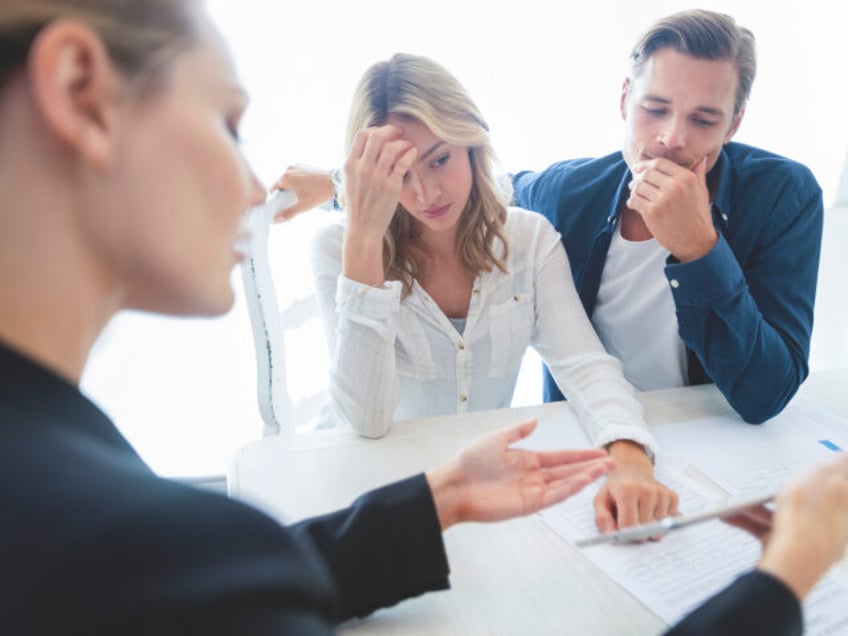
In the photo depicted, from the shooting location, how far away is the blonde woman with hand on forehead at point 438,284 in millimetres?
964

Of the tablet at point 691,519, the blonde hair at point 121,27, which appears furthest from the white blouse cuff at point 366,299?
the blonde hair at point 121,27

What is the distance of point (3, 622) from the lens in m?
0.25

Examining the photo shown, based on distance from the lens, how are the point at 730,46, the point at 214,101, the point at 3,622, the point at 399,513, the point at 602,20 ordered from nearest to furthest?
1. the point at 3,622
2. the point at 214,101
3. the point at 399,513
4. the point at 730,46
5. the point at 602,20

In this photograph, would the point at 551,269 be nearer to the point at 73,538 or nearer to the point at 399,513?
the point at 399,513

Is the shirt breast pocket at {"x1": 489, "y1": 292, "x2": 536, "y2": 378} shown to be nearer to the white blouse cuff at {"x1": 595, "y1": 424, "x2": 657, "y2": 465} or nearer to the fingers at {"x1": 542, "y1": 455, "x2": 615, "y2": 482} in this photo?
the white blouse cuff at {"x1": 595, "y1": 424, "x2": 657, "y2": 465}

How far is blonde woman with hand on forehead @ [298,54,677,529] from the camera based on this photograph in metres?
0.96

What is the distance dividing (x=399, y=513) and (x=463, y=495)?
82mm

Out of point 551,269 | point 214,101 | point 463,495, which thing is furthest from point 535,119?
point 214,101

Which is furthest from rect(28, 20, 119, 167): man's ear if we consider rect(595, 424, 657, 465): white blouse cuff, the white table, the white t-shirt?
the white t-shirt

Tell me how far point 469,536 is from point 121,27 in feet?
2.02

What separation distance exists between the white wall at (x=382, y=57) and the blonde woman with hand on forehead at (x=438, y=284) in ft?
1.39

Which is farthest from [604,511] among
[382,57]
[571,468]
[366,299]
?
[382,57]

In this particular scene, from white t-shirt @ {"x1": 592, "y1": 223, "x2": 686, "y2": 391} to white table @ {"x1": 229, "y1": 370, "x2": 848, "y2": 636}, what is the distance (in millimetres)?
147

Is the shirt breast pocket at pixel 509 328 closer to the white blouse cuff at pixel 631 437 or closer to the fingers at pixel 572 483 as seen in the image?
the white blouse cuff at pixel 631 437
